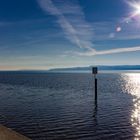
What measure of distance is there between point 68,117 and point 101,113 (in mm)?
5817

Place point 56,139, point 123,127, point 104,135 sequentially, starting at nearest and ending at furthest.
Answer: point 56,139 → point 104,135 → point 123,127

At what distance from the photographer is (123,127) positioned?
26.9m

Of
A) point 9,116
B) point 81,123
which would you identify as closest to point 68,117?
point 81,123

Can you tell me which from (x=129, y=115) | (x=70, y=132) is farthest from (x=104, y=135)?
(x=129, y=115)

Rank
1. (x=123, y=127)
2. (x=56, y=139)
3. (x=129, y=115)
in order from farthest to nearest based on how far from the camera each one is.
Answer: (x=129, y=115) → (x=123, y=127) → (x=56, y=139)

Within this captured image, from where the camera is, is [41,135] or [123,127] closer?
[41,135]

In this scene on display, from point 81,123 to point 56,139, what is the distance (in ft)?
23.6

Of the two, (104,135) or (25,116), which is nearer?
(104,135)

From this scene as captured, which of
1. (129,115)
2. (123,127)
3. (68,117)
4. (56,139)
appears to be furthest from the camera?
(129,115)

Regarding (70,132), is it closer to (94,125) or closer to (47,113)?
(94,125)

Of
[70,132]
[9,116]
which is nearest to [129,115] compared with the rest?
[70,132]

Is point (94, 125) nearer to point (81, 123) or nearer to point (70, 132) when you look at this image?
point (81, 123)

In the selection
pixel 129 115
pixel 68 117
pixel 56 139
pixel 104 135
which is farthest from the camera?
pixel 129 115

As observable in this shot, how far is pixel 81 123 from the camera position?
28.6 metres
